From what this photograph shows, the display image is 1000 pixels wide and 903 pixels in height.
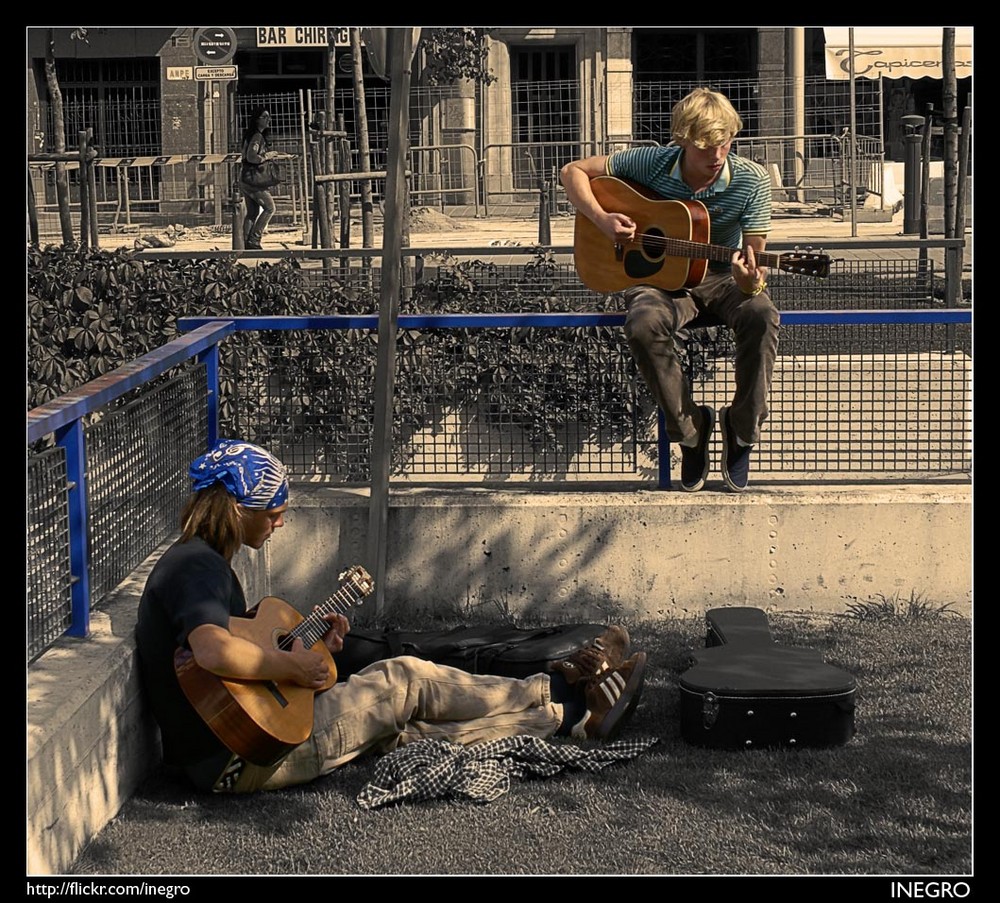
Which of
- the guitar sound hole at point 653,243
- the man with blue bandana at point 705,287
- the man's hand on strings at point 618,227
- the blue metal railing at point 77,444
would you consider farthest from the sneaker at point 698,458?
the blue metal railing at point 77,444

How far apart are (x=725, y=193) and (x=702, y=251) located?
28cm

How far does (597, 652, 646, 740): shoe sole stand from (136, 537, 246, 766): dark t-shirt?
1.31 meters

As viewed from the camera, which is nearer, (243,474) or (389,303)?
(243,474)

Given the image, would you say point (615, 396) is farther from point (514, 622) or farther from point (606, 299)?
point (606, 299)

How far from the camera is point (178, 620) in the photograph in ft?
16.3

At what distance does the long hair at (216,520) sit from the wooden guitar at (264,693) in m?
0.24

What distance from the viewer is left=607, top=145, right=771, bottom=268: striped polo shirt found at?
6977 mm

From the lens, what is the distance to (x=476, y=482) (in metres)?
7.55

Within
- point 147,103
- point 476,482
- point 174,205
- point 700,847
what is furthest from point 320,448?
point 147,103

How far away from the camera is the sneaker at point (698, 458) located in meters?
7.09

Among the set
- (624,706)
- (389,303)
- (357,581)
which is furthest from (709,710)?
(389,303)

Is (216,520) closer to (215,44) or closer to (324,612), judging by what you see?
(324,612)

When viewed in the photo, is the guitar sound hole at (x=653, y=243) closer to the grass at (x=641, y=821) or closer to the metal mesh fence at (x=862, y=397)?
the metal mesh fence at (x=862, y=397)

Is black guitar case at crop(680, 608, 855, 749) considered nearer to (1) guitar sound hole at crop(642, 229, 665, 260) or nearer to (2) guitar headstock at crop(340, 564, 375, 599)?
(2) guitar headstock at crop(340, 564, 375, 599)
